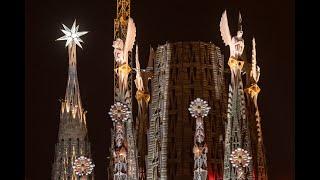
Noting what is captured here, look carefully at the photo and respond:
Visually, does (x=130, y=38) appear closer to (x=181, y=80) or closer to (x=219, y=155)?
(x=181, y=80)

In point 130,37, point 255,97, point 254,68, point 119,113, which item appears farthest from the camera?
point 130,37

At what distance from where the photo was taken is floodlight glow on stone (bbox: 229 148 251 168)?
125ft

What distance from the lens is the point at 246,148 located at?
135ft

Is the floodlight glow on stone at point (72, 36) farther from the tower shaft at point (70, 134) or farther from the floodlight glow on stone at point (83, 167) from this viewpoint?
the floodlight glow on stone at point (83, 167)

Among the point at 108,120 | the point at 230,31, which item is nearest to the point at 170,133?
the point at 108,120

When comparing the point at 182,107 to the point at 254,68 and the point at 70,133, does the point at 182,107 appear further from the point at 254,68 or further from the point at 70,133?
the point at 70,133

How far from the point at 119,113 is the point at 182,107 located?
26.2ft

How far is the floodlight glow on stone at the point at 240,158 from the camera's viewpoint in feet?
125

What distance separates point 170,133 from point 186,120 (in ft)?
4.03

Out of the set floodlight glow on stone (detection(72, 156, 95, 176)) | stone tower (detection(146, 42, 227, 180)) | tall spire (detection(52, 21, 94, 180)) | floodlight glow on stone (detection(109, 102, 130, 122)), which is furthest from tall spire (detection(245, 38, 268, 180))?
tall spire (detection(52, 21, 94, 180))

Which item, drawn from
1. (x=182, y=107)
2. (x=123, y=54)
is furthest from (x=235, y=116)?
(x=123, y=54)

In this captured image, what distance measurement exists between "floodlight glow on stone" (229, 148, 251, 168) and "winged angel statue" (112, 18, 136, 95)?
8.79 meters

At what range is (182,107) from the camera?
46344mm

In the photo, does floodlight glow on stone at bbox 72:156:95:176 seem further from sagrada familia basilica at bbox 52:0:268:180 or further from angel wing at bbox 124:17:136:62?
angel wing at bbox 124:17:136:62
